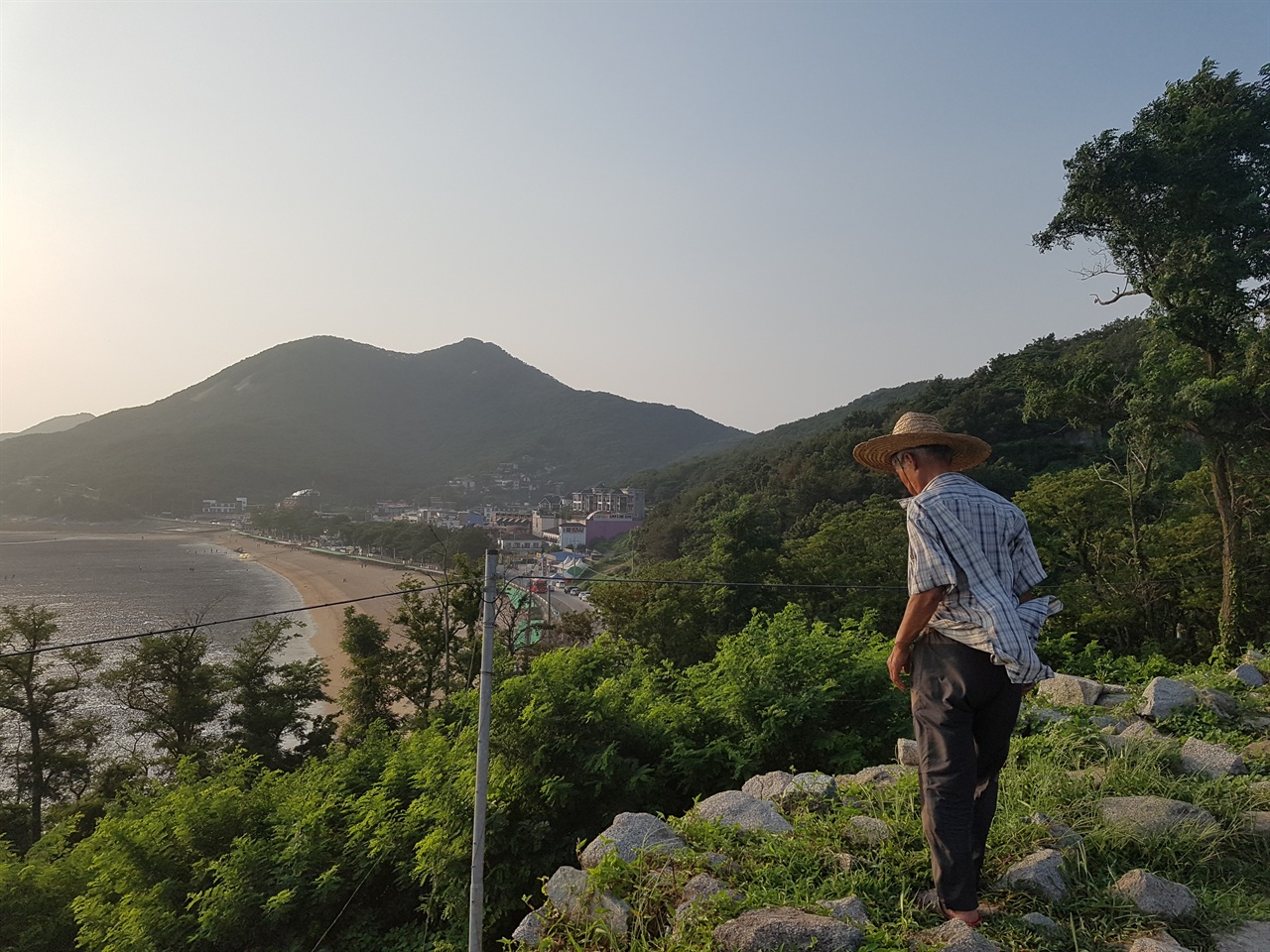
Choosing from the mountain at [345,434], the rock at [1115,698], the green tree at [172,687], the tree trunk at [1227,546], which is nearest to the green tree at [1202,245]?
the tree trunk at [1227,546]

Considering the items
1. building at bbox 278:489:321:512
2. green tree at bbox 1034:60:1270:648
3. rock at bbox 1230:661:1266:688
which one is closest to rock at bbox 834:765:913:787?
rock at bbox 1230:661:1266:688

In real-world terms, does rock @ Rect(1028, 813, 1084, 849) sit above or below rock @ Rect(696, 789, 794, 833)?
above

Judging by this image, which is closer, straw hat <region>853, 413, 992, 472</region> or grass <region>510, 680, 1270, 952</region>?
grass <region>510, 680, 1270, 952</region>

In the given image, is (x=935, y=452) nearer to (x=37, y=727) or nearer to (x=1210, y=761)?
(x=1210, y=761)

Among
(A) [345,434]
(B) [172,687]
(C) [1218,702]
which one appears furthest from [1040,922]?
(A) [345,434]

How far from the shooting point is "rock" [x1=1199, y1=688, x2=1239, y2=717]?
4.51 meters

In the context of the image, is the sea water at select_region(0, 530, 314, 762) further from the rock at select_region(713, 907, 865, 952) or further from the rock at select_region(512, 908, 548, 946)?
the rock at select_region(713, 907, 865, 952)

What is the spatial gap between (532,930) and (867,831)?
140cm

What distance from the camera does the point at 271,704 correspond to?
17375 mm

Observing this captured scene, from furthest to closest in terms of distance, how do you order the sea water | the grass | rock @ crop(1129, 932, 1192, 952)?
the sea water < the grass < rock @ crop(1129, 932, 1192, 952)

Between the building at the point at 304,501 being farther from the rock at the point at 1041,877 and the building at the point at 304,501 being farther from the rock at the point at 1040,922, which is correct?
the rock at the point at 1040,922

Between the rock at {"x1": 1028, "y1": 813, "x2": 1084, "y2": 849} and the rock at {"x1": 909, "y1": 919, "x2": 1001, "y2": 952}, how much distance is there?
715 millimetres

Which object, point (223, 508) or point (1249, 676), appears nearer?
point (1249, 676)

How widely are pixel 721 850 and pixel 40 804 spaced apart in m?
21.2
